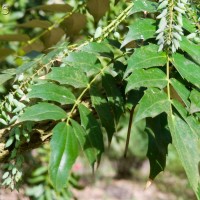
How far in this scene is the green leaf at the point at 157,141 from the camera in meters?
0.96

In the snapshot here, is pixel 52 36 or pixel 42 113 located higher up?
pixel 42 113

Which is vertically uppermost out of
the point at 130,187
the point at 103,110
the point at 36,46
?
the point at 103,110

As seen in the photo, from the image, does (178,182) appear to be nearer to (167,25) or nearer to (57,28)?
(57,28)

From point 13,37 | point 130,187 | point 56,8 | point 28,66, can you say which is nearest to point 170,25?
point 28,66

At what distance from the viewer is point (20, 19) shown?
2.18m

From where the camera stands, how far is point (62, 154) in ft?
2.81

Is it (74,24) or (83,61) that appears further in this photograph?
(74,24)

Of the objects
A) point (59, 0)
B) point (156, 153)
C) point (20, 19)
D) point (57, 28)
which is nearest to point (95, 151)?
point (156, 153)

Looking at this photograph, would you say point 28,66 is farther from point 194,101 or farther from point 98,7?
point 194,101

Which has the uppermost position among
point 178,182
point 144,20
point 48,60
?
point 144,20

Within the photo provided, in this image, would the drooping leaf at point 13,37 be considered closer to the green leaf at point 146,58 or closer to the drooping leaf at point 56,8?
the drooping leaf at point 56,8

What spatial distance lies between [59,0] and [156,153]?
45.5 inches

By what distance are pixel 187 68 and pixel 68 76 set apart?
0.73ft

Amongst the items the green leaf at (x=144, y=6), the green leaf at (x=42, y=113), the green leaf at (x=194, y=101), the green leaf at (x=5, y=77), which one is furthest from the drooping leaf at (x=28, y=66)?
the green leaf at (x=194, y=101)
